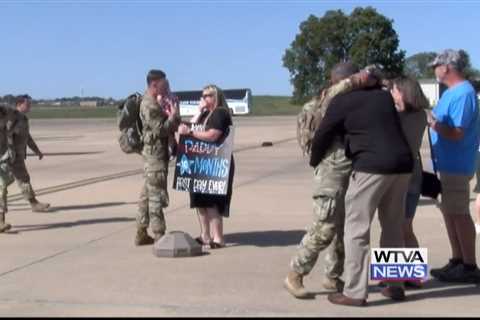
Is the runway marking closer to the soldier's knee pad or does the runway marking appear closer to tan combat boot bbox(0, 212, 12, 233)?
tan combat boot bbox(0, 212, 12, 233)

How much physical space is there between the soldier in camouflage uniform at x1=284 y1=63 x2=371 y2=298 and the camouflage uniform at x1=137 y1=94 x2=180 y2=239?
239cm

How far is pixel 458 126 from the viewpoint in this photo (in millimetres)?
6594

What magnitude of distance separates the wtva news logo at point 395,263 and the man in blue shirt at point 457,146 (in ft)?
2.21

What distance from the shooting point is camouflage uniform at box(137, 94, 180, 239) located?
27.8 ft

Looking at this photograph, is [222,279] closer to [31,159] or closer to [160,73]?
[160,73]

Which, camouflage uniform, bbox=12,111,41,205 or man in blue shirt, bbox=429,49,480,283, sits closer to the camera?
man in blue shirt, bbox=429,49,480,283

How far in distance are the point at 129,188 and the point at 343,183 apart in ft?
28.3

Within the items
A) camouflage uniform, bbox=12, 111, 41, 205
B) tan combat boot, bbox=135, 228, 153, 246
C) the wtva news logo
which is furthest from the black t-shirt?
camouflage uniform, bbox=12, 111, 41, 205

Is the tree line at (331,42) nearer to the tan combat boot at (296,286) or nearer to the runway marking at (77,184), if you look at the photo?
the runway marking at (77,184)

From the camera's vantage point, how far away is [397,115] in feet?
19.9

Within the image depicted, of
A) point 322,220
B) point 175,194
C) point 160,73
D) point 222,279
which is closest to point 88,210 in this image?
point 175,194

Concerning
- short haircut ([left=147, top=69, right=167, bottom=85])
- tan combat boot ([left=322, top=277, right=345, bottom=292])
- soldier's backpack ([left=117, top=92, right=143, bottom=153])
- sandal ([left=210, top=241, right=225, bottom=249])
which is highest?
short haircut ([left=147, top=69, right=167, bottom=85])

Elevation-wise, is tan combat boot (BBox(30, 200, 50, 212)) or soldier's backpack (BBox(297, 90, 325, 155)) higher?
soldier's backpack (BBox(297, 90, 325, 155))

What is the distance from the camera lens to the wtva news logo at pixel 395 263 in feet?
20.6
